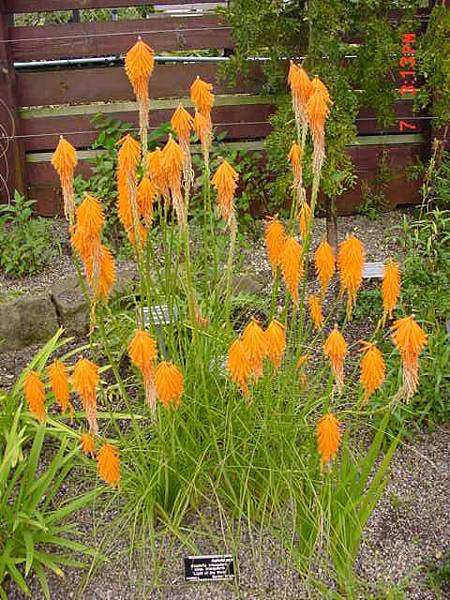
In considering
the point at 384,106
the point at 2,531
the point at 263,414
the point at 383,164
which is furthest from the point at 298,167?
the point at 383,164

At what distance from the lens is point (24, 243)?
15.3 feet

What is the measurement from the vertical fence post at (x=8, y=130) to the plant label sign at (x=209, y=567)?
11.0 feet

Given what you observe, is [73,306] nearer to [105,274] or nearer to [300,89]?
[105,274]

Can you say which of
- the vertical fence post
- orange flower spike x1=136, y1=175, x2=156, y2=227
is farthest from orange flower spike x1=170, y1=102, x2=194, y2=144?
the vertical fence post

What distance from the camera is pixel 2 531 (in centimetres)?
257

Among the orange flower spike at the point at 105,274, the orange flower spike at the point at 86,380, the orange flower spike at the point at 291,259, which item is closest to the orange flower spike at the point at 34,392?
the orange flower spike at the point at 86,380

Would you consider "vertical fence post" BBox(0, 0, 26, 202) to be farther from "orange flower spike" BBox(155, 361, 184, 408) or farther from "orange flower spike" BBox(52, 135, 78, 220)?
"orange flower spike" BBox(155, 361, 184, 408)

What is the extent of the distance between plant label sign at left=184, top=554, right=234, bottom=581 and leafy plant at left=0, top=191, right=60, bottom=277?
8.54 ft

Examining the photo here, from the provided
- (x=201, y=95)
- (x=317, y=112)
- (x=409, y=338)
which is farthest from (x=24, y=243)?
(x=409, y=338)

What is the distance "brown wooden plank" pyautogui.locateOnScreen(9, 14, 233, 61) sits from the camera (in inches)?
190

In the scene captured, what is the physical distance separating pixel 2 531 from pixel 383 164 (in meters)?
3.64

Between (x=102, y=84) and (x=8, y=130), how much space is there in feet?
2.31

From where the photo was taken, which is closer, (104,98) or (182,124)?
(182,124)

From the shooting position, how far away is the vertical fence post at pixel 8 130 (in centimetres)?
479
